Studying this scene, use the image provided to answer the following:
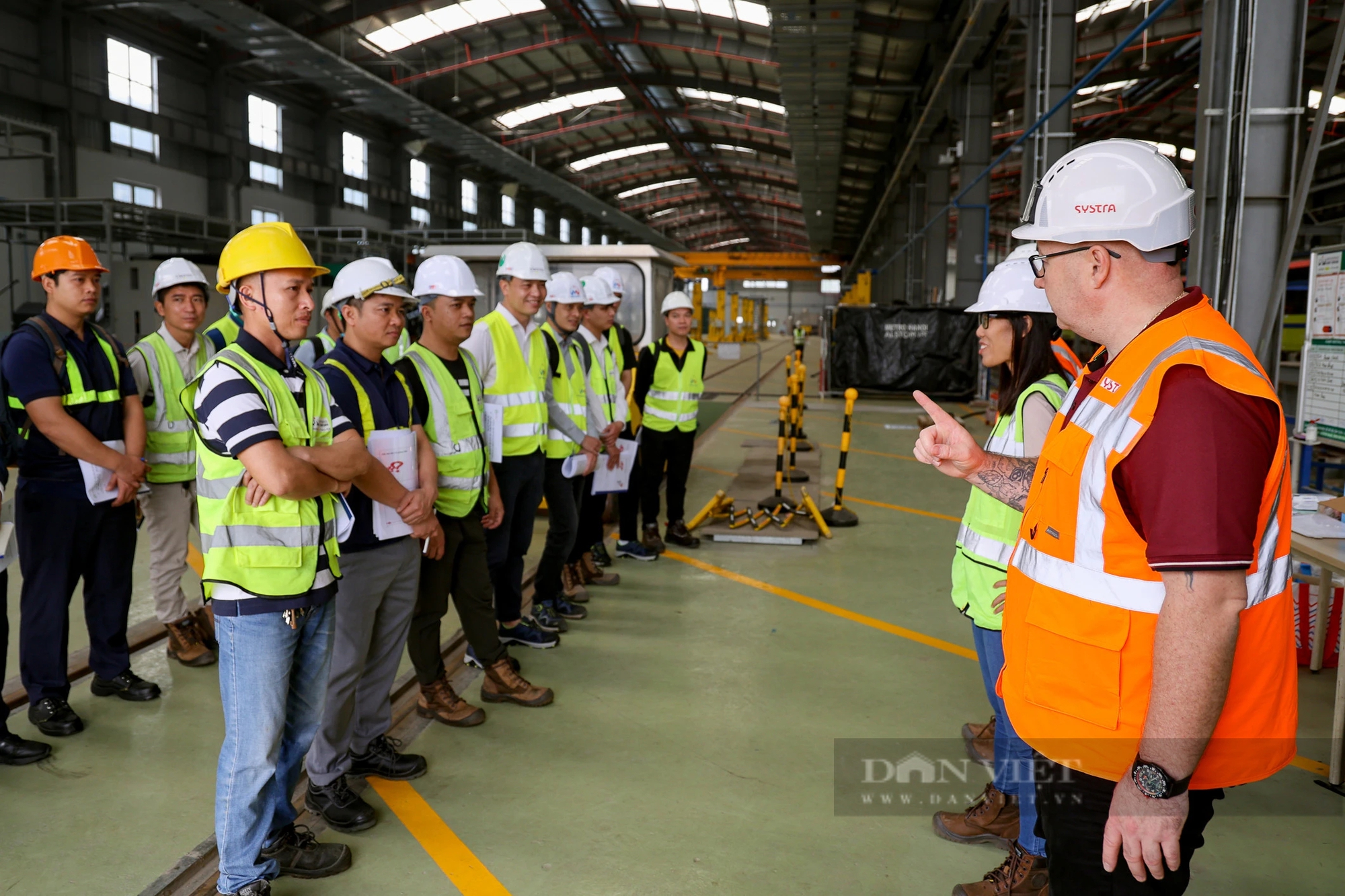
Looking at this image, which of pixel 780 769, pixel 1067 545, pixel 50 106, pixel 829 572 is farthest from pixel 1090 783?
pixel 50 106

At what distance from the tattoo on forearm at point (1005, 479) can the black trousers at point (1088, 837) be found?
2.67 ft

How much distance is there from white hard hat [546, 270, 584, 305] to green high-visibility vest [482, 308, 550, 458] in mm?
836

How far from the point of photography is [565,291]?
5.46 metres

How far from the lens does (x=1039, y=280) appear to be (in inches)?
69.2

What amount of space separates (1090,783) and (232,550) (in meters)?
2.25

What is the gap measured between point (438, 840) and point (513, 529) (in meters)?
2.00

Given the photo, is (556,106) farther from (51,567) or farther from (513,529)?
(51,567)

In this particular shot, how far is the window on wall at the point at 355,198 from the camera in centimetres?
2469

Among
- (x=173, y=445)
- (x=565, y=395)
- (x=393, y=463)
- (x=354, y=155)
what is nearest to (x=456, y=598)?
(x=393, y=463)

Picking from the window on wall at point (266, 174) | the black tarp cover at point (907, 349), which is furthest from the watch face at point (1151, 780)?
the window on wall at point (266, 174)

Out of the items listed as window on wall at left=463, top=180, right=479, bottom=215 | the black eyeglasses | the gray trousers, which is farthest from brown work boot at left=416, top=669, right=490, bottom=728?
window on wall at left=463, top=180, right=479, bottom=215

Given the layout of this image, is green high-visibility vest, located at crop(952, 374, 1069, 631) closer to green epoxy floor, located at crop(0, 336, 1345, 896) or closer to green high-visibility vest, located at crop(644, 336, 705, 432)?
green epoxy floor, located at crop(0, 336, 1345, 896)

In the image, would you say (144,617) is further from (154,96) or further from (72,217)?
(154,96)

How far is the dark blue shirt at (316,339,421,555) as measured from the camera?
315 centimetres
